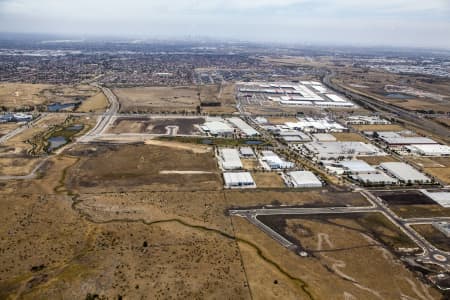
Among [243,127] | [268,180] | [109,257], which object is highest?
[243,127]

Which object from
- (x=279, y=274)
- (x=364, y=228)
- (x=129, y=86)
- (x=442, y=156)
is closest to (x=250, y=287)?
(x=279, y=274)

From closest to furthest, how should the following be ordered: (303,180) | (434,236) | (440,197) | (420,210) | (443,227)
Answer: (434,236), (443,227), (420,210), (440,197), (303,180)

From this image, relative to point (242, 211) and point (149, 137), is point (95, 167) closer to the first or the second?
point (149, 137)

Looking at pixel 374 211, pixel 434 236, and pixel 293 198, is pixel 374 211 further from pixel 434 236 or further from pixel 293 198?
pixel 293 198

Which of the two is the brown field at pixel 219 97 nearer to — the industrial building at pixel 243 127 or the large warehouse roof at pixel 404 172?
the industrial building at pixel 243 127

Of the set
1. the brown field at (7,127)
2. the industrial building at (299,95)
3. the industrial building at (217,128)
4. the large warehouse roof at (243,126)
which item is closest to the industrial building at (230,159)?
the industrial building at (217,128)

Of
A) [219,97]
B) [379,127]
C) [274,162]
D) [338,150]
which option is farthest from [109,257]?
[219,97]
